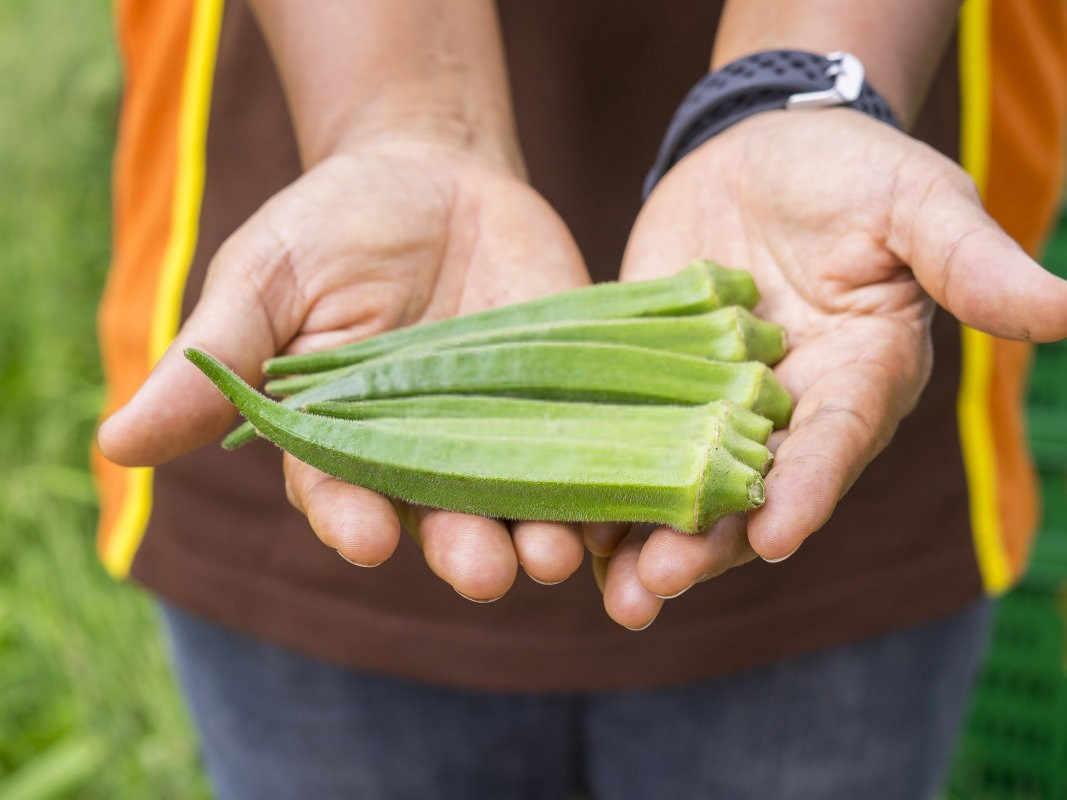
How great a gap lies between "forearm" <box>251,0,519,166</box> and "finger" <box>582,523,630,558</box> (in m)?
0.74

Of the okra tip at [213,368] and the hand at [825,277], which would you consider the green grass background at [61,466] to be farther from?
the okra tip at [213,368]

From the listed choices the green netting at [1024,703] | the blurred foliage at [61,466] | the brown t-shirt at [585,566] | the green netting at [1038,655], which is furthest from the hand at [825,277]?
the blurred foliage at [61,466]

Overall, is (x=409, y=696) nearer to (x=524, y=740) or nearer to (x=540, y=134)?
(x=524, y=740)

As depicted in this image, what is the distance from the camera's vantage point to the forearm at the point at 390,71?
1.90 meters

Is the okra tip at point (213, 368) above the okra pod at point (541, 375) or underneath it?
above

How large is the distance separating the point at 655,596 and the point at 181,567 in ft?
3.57

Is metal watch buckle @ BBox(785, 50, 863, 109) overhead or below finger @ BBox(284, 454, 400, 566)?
overhead

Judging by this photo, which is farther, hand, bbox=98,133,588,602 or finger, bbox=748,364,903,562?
hand, bbox=98,133,588,602

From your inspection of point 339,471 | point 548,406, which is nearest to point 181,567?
point 339,471

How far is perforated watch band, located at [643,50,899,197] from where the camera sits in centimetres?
177

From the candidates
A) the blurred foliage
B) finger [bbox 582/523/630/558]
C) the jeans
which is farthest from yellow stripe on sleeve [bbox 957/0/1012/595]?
the blurred foliage

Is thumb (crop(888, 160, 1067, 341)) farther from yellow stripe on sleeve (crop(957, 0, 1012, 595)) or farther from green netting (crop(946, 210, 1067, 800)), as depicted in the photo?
green netting (crop(946, 210, 1067, 800))

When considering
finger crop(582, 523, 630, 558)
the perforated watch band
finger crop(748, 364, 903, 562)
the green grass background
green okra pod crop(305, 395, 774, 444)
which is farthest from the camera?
the green grass background

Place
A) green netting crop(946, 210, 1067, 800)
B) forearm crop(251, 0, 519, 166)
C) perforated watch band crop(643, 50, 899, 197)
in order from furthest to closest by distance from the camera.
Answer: green netting crop(946, 210, 1067, 800)
forearm crop(251, 0, 519, 166)
perforated watch band crop(643, 50, 899, 197)
